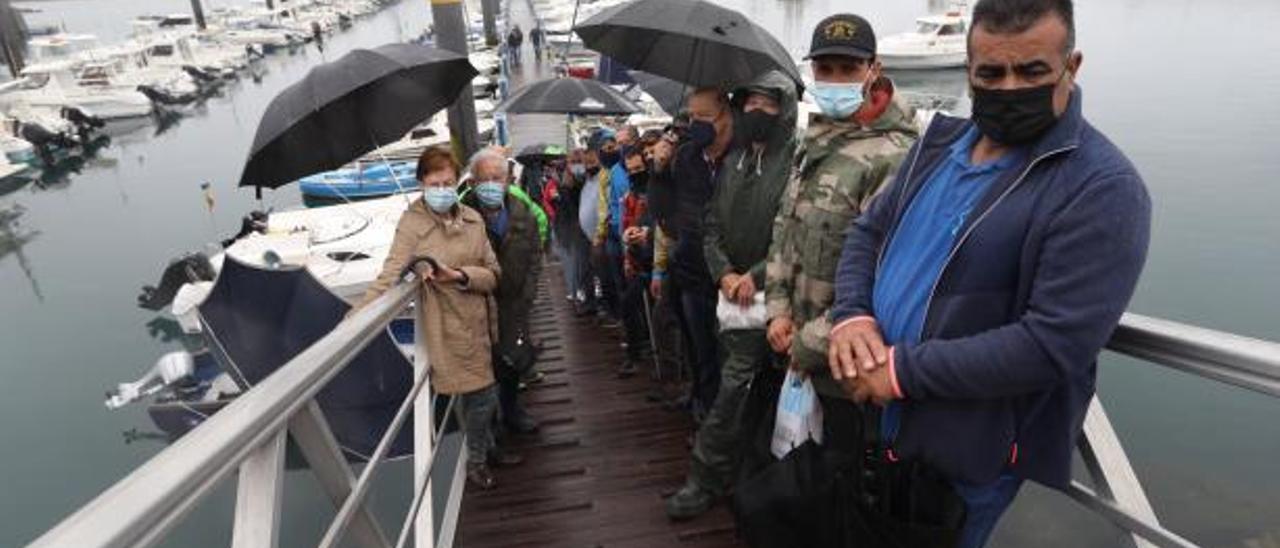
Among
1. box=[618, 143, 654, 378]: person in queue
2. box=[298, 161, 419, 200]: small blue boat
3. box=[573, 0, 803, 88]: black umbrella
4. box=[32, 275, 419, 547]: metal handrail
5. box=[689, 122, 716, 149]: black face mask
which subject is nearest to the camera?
box=[32, 275, 419, 547]: metal handrail

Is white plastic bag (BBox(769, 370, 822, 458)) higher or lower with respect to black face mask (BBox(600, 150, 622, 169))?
lower

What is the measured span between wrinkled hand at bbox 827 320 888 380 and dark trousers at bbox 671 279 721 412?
5.62 ft

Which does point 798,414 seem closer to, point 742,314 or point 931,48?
point 742,314

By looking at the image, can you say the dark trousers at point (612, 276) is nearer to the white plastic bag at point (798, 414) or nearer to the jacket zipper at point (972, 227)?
the white plastic bag at point (798, 414)

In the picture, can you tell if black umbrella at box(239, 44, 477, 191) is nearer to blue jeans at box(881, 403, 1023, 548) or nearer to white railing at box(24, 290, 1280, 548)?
white railing at box(24, 290, 1280, 548)

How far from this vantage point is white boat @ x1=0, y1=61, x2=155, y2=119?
3319cm

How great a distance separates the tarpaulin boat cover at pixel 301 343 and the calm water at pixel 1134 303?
5747 mm

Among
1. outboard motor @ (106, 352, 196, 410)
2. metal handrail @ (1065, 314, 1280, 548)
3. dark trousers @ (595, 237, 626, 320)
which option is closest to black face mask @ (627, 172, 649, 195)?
dark trousers @ (595, 237, 626, 320)

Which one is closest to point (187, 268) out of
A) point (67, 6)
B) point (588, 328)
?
point (588, 328)

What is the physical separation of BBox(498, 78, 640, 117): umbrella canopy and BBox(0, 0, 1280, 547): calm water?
208 inches

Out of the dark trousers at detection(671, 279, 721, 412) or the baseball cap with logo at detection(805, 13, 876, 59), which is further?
the dark trousers at detection(671, 279, 721, 412)

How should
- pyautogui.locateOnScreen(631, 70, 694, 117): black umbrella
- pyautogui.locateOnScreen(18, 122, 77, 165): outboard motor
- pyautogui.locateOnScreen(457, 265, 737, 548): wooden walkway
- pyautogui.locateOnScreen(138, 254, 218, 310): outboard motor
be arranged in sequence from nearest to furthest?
pyautogui.locateOnScreen(457, 265, 737, 548): wooden walkway
pyautogui.locateOnScreen(631, 70, 694, 117): black umbrella
pyautogui.locateOnScreen(138, 254, 218, 310): outboard motor
pyautogui.locateOnScreen(18, 122, 77, 165): outboard motor

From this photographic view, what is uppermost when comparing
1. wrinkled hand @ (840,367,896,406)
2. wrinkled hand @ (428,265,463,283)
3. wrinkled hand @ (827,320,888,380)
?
wrinkled hand @ (827,320,888,380)

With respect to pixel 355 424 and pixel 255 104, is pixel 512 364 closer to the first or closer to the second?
pixel 355 424
